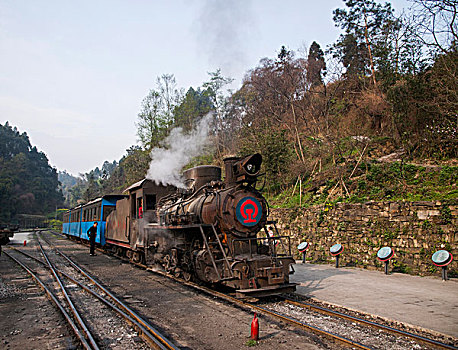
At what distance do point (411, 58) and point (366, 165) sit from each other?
242 inches

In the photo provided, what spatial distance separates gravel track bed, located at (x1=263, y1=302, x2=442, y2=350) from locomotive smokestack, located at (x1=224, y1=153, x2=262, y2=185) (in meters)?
2.93

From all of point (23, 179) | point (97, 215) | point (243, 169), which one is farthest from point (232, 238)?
point (23, 179)

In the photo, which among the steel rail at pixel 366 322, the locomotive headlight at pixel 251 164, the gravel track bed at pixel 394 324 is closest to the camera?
the steel rail at pixel 366 322

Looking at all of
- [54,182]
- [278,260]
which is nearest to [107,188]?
[54,182]

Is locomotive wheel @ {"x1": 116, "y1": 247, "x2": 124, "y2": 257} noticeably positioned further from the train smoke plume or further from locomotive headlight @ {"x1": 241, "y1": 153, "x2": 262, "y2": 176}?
locomotive headlight @ {"x1": 241, "y1": 153, "x2": 262, "y2": 176}

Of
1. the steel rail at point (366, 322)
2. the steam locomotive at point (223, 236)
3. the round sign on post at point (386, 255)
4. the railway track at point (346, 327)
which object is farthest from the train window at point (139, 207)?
the round sign on post at point (386, 255)

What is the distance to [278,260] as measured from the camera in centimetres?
761

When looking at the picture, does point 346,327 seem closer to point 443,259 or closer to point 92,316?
point 92,316

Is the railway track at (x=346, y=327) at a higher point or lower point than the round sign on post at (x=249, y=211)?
lower

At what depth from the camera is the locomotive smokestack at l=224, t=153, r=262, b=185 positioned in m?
8.08

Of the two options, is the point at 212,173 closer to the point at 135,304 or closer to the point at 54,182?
the point at 135,304

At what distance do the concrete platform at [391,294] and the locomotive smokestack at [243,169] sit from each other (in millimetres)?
3069

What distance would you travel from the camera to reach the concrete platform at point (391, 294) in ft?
19.9

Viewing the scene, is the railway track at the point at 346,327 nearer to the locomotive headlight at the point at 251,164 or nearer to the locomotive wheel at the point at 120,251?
the locomotive headlight at the point at 251,164
